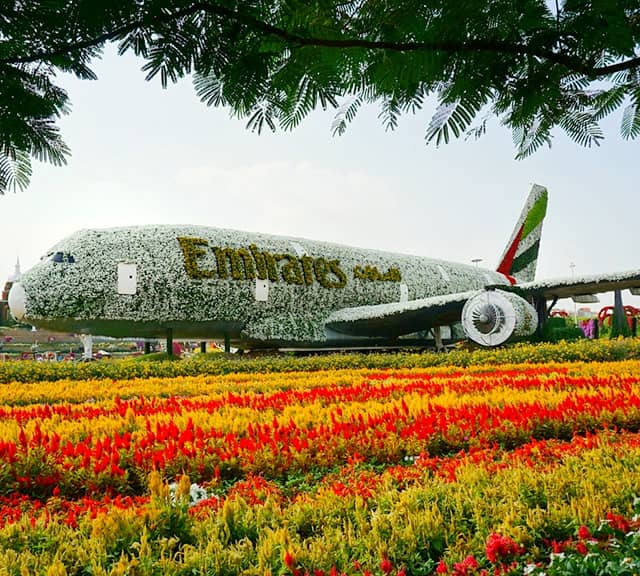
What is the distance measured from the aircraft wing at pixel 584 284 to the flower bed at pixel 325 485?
406 inches

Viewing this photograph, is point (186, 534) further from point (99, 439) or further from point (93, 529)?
point (99, 439)

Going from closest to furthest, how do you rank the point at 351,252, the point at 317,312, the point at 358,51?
the point at 358,51, the point at 317,312, the point at 351,252

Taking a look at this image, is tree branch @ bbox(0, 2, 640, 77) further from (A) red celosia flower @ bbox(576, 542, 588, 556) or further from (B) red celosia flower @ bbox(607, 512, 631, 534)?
(B) red celosia flower @ bbox(607, 512, 631, 534)

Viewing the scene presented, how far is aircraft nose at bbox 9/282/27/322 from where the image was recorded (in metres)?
13.2

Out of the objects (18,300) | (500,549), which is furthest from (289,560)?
(18,300)

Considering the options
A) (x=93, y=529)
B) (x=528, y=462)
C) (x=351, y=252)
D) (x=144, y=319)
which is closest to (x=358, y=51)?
(x=93, y=529)

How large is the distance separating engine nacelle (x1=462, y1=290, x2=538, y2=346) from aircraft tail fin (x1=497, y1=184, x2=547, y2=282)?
39.6ft

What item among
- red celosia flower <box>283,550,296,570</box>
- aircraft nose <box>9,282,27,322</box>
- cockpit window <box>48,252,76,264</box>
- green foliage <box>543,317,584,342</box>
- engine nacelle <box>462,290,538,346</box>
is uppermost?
cockpit window <box>48,252,76,264</box>

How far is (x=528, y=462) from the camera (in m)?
3.82

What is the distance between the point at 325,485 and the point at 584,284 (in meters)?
15.1

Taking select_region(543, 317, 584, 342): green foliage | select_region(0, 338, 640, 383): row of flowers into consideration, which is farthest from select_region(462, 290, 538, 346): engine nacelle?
select_region(543, 317, 584, 342): green foliage

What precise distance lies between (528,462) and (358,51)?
124 inches

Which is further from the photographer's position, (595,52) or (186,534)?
(186,534)

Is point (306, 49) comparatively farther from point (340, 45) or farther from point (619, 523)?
point (619, 523)
